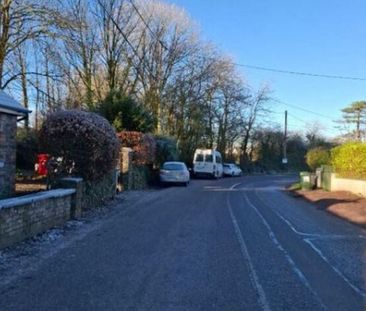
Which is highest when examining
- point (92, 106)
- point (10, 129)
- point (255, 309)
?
point (92, 106)

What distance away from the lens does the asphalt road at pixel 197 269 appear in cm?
682

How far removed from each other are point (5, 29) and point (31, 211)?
55.5 ft

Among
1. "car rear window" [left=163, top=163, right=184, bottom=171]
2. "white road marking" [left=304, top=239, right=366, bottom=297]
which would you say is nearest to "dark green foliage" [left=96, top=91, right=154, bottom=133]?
"car rear window" [left=163, top=163, right=184, bottom=171]

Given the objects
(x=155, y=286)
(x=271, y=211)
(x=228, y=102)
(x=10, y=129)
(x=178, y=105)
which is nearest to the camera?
(x=155, y=286)

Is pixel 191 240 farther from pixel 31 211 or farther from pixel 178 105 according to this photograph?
pixel 178 105

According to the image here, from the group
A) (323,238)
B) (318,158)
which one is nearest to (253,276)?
(323,238)

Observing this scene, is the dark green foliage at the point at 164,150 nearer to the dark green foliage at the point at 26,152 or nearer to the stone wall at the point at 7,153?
the dark green foliage at the point at 26,152

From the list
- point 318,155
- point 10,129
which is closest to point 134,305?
point 10,129

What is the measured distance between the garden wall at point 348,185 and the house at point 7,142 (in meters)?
15.8

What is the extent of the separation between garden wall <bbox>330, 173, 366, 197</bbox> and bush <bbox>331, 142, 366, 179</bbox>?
0.33m

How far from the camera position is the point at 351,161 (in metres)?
30.0

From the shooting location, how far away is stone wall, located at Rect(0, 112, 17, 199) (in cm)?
1589

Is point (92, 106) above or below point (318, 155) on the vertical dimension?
above

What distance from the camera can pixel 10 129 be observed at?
16297 millimetres
